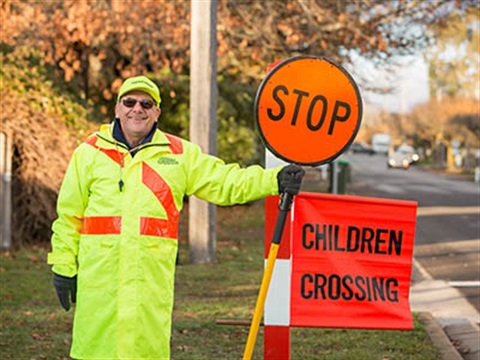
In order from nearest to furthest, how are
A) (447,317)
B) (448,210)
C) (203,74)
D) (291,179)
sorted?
(291,179) → (447,317) → (203,74) → (448,210)

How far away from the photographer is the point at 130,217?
208 inches

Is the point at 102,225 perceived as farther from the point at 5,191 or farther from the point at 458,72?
the point at 458,72

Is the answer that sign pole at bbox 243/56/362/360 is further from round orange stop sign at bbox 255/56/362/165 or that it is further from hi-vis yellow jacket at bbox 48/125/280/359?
hi-vis yellow jacket at bbox 48/125/280/359

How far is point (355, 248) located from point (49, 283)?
7651 millimetres

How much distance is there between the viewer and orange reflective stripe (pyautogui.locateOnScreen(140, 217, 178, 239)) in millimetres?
5301

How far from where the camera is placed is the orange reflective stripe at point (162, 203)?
17.5 feet

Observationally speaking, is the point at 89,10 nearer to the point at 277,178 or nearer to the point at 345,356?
the point at 345,356

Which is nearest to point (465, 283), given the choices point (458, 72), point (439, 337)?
point (439, 337)

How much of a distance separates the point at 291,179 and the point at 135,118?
0.86 m

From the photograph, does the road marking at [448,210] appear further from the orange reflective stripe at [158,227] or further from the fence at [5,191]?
the orange reflective stripe at [158,227]

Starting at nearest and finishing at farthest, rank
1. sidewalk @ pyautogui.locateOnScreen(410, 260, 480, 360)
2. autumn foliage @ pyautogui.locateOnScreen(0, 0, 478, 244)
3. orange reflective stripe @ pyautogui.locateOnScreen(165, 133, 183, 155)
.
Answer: orange reflective stripe @ pyautogui.locateOnScreen(165, 133, 183, 155) < sidewalk @ pyautogui.locateOnScreen(410, 260, 480, 360) < autumn foliage @ pyautogui.locateOnScreen(0, 0, 478, 244)

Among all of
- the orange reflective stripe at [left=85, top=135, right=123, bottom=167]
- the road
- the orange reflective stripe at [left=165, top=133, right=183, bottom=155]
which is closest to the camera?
the orange reflective stripe at [left=85, top=135, right=123, bottom=167]

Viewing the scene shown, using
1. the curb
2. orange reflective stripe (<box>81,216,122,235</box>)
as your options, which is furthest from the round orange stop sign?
the curb

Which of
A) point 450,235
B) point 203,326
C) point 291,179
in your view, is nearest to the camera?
point 291,179
